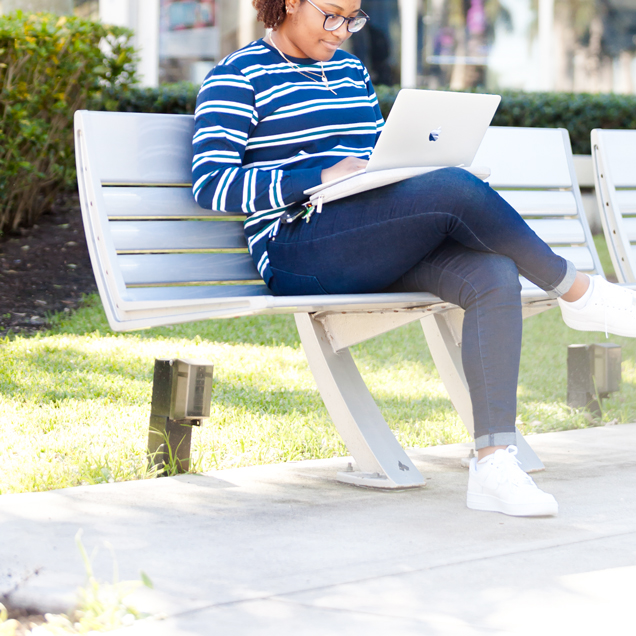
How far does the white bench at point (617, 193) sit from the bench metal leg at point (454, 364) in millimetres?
907

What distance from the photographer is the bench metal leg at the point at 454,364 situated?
10.2ft

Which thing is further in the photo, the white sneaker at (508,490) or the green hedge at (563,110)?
the green hedge at (563,110)

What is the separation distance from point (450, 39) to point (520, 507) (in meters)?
9.76

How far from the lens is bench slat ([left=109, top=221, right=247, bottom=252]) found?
9.29 feet

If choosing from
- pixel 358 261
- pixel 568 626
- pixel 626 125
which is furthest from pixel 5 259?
pixel 626 125

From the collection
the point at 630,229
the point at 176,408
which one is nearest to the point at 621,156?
the point at 630,229

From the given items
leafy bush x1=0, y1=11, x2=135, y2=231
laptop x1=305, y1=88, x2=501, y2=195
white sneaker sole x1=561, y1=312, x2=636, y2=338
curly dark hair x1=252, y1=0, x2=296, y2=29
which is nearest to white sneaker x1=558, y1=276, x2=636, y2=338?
white sneaker sole x1=561, y1=312, x2=636, y2=338

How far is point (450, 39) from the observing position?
1140 cm

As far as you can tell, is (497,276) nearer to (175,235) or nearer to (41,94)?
(175,235)

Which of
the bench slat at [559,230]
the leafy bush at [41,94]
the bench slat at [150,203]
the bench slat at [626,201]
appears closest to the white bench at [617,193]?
the bench slat at [626,201]

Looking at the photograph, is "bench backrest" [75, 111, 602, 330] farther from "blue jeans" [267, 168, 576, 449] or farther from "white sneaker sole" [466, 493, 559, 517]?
"white sneaker sole" [466, 493, 559, 517]

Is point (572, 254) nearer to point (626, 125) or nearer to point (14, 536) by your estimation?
point (14, 536)

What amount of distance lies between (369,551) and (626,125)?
827 centimetres

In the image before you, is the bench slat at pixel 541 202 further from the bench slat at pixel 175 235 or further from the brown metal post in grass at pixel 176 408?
the brown metal post in grass at pixel 176 408
